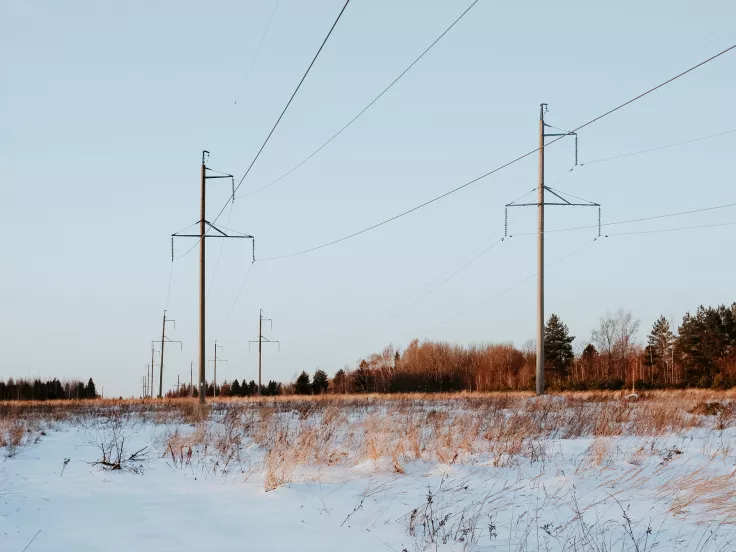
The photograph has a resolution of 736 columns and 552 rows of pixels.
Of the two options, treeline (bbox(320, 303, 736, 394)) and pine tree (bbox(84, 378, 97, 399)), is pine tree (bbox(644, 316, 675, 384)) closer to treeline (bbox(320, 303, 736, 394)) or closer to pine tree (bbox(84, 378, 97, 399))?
treeline (bbox(320, 303, 736, 394))

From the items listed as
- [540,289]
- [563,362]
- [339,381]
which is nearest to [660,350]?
[563,362]

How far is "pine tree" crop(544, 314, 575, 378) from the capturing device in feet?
244

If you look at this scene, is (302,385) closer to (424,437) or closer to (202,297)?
(202,297)

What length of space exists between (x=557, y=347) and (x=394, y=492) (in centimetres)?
7196

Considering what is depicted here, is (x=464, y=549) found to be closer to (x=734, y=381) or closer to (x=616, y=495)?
(x=616, y=495)

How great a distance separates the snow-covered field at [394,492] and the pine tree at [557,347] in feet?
215

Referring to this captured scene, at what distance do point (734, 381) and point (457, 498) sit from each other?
122 feet

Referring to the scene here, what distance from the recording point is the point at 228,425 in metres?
13.1

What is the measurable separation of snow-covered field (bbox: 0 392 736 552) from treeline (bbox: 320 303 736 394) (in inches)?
1740

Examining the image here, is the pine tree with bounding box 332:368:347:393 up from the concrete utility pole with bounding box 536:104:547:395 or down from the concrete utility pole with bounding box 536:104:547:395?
down

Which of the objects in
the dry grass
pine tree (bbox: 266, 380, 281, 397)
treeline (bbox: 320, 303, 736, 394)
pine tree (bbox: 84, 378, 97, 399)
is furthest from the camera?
pine tree (bbox: 84, 378, 97, 399)

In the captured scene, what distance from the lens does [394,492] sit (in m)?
6.33

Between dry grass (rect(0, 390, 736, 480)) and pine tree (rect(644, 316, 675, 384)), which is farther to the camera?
pine tree (rect(644, 316, 675, 384))

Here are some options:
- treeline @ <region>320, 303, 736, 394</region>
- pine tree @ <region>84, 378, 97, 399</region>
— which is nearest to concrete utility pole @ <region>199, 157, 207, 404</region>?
treeline @ <region>320, 303, 736, 394</region>
